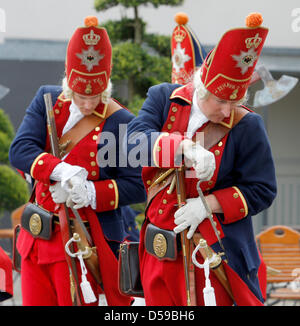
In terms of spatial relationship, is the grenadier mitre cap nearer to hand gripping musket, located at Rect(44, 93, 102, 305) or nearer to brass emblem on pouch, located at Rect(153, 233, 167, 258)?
hand gripping musket, located at Rect(44, 93, 102, 305)

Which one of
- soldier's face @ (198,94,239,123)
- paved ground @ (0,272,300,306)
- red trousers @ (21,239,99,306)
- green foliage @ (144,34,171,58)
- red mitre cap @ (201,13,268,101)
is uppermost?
red mitre cap @ (201,13,268,101)

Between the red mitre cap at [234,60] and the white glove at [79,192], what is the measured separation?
2.70 feet

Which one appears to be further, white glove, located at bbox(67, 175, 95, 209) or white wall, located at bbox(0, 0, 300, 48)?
white wall, located at bbox(0, 0, 300, 48)

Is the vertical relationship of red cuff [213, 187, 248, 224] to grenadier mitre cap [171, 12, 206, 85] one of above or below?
below

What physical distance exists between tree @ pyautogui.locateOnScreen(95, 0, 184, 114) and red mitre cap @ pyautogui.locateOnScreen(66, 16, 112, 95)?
2433mm

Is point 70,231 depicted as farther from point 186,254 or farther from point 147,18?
point 147,18

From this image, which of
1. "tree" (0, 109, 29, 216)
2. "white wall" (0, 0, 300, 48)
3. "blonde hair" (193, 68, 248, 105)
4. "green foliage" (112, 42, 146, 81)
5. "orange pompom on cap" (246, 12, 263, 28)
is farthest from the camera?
"white wall" (0, 0, 300, 48)

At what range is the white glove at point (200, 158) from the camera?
8.16 ft

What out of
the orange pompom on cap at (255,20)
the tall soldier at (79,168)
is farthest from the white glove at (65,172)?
the orange pompom on cap at (255,20)

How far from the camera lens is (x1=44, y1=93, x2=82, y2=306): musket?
3.12 meters

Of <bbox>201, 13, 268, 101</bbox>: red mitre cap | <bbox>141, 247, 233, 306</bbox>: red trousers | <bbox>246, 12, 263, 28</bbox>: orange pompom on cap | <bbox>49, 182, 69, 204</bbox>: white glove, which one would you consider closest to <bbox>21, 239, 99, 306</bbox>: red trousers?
<bbox>49, 182, 69, 204</bbox>: white glove

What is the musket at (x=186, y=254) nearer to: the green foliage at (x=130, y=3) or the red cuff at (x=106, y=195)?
the red cuff at (x=106, y=195)
